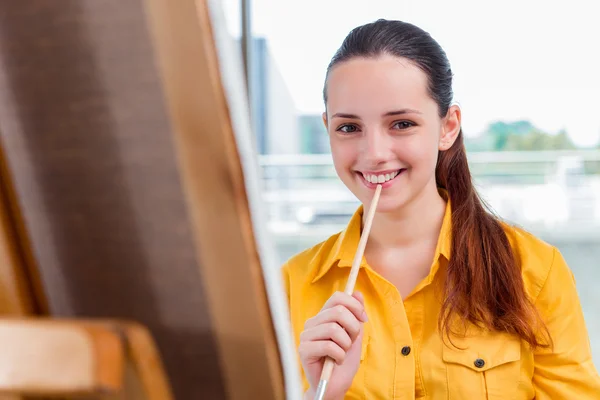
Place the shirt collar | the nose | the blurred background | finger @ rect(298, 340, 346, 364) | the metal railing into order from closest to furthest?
1. finger @ rect(298, 340, 346, 364)
2. the nose
3. the shirt collar
4. the blurred background
5. the metal railing

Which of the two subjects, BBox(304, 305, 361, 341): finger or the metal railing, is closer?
BBox(304, 305, 361, 341): finger

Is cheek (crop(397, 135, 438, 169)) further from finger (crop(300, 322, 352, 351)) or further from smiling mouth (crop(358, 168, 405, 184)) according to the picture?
finger (crop(300, 322, 352, 351))

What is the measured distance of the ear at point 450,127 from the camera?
1.18m

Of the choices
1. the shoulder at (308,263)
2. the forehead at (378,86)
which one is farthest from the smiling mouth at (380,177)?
the shoulder at (308,263)

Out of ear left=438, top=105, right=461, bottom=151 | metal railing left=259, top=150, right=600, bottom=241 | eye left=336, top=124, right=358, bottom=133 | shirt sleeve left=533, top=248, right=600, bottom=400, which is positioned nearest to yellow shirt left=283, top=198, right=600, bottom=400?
shirt sleeve left=533, top=248, right=600, bottom=400

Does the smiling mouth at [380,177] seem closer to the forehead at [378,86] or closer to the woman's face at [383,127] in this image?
the woman's face at [383,127]

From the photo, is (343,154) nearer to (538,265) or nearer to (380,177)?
(380,177)

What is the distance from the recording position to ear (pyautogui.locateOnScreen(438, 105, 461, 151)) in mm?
1181

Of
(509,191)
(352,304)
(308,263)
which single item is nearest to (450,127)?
(308,263)

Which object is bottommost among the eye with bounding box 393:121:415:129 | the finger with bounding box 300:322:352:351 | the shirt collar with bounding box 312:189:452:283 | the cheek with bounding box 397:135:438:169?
the shirt collar with bounding box 312:189:452:283

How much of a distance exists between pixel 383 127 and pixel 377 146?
3 centimetres

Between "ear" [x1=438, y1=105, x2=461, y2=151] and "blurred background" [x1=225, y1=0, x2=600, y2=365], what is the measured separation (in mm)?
1173

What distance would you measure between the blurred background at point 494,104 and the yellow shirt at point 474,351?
1.27 m

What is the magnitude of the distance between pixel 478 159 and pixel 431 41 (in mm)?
1990
